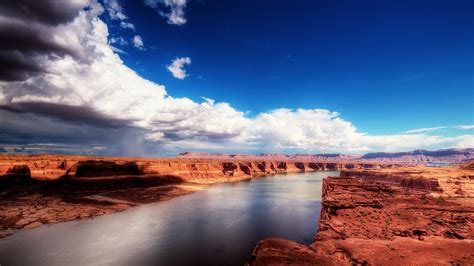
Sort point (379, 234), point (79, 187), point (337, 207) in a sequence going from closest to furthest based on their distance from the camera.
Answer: point (379, 234), point (337, 207), point (79, 187)

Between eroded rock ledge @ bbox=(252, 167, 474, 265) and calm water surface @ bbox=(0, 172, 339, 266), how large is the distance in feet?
16.9

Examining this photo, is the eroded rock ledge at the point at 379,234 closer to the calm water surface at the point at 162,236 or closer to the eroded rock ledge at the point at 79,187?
the calm water surface at the point at 162,236

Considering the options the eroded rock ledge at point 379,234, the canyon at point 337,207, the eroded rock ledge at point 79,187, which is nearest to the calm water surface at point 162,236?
the canyon at point 337,207

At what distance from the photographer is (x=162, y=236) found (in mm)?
33500

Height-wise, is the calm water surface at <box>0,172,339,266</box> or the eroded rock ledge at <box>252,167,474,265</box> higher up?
the eroded rock ledge at <box>252,167,474,265</box>

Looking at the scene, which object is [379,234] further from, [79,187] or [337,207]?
[79,187]

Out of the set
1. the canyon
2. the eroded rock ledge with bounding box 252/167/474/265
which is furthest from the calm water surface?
the eroded rock ledge with bounding box 252/167/474/265

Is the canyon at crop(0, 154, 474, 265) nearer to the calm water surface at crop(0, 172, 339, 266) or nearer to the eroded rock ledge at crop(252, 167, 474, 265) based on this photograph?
the eroded rock ledge at crop(252, 167, 474, 265)

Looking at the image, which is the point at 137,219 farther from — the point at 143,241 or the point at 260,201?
the point at 260,201

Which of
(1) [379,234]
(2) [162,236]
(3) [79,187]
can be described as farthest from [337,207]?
(3) [79,187]

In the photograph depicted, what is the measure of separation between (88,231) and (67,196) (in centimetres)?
3029

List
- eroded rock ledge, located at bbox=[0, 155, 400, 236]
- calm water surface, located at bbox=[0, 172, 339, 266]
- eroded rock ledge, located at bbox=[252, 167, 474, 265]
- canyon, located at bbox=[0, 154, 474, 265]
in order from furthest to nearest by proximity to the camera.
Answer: eroded rock ledge, located at bbox=[0, 155, 400, 236]
calm water surface, located at bbox=[0, 172, 339, 266]
canyon, located at bbox=[0, 154, 474, 265]
eroded rock ledge, located at bbox=[252, 167, 474, 265]

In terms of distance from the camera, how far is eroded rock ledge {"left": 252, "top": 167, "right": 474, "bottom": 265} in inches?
811

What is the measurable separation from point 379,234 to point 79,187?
70.5 metres
